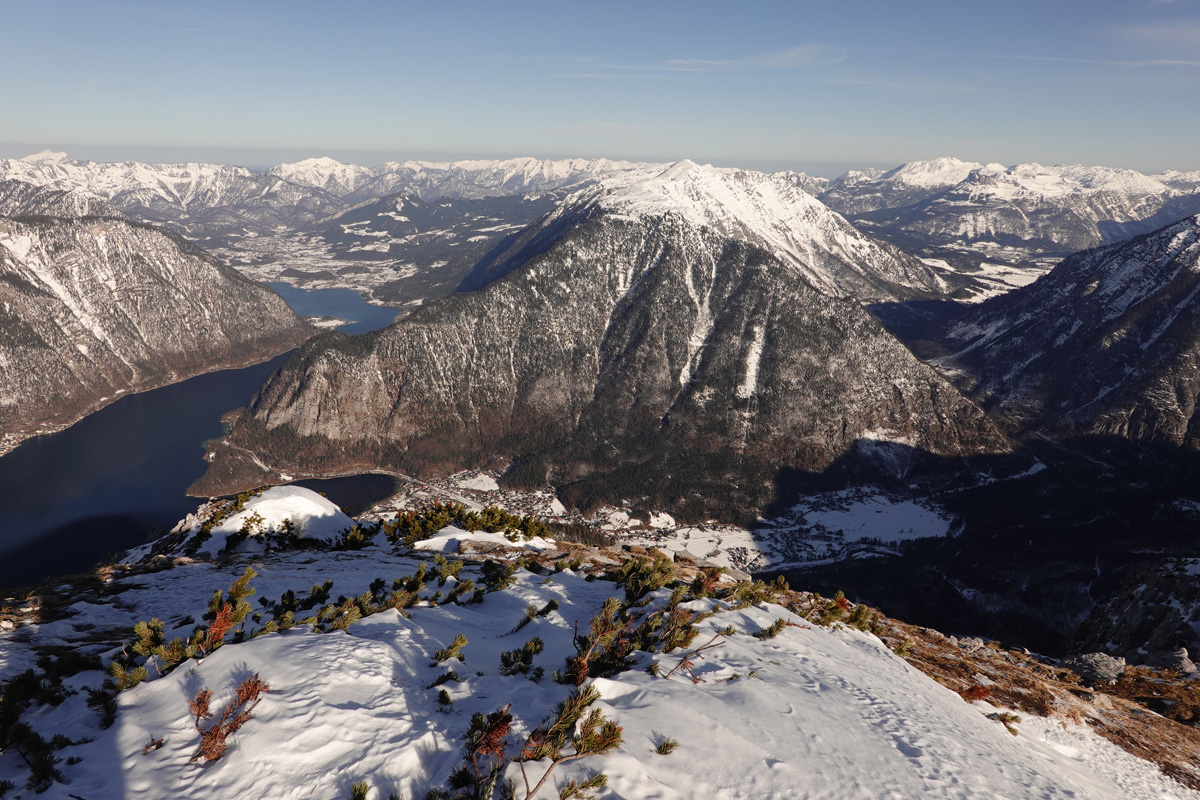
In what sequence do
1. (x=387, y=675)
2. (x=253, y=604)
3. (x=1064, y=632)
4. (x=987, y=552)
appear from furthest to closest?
(x=987, y=552), (x=1064, y=632), (x=253, y=604), (x=387, y=675)

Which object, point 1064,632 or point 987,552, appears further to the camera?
point 987,552

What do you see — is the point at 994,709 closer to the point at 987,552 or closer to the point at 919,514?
the point at 987,552

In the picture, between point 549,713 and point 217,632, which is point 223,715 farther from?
point 549,713

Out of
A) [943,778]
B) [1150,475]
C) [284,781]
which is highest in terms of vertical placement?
[284,781]

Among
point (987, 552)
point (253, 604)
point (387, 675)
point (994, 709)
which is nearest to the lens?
point (387, 675)

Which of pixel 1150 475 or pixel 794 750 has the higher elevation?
pixel 794 750

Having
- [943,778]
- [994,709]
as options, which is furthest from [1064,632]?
[943,778]

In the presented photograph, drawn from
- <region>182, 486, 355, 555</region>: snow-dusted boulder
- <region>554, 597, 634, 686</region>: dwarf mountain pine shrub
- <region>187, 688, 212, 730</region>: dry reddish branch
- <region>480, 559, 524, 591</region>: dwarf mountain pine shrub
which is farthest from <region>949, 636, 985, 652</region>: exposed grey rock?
<region>182, 486, 355, 555</region>: snow-dusted boulder

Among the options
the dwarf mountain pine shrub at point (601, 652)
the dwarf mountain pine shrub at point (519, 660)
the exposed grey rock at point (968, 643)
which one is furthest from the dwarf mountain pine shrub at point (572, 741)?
the exposed grey rock at point (968, 643)

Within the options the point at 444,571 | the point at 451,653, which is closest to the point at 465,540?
the point at 444,571
